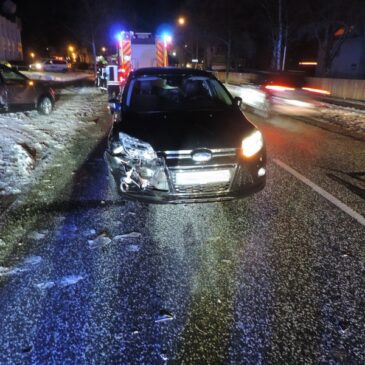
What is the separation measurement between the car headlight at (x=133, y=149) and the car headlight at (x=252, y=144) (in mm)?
1059

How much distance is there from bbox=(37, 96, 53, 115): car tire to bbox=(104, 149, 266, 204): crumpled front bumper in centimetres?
916

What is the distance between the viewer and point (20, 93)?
12.0m

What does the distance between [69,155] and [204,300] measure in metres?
5.51

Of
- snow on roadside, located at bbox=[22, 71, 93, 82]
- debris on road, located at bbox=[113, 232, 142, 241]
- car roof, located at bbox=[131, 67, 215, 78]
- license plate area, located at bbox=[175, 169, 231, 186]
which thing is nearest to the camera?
debris on road, located at bbox=[113, 232, 142, 241]

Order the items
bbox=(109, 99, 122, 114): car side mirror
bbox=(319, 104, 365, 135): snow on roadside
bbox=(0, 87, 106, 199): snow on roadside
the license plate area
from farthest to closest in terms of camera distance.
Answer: bbox=(319, 104, 365, 135): snow on roadside, bbox=(0, 87, 106, 199): snow on roadside, bbox=(109, 99, 122, 114): car side mirror, the license plate area

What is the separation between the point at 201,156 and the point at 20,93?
31.6 ft

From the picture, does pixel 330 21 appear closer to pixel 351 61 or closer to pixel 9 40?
pixel 351 61

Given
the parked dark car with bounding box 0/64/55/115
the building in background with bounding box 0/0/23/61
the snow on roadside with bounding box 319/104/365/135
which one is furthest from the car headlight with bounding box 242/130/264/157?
the building in background with bounding box 0/0/23/61

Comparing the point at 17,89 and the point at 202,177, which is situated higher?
the point at 17,89

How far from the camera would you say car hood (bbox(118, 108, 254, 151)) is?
440cm

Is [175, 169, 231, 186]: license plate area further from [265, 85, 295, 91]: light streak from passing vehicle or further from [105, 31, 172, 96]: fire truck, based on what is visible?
[105, 31, 172, 96]: fire truck

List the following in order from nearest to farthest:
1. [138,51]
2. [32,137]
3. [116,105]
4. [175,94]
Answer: [116,105] → [175,94] → [32,137] → [138,51]

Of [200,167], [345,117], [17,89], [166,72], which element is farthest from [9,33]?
[200,167]

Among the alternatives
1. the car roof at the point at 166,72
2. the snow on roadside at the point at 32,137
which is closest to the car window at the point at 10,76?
the snow on roadside at the point at 32,137
